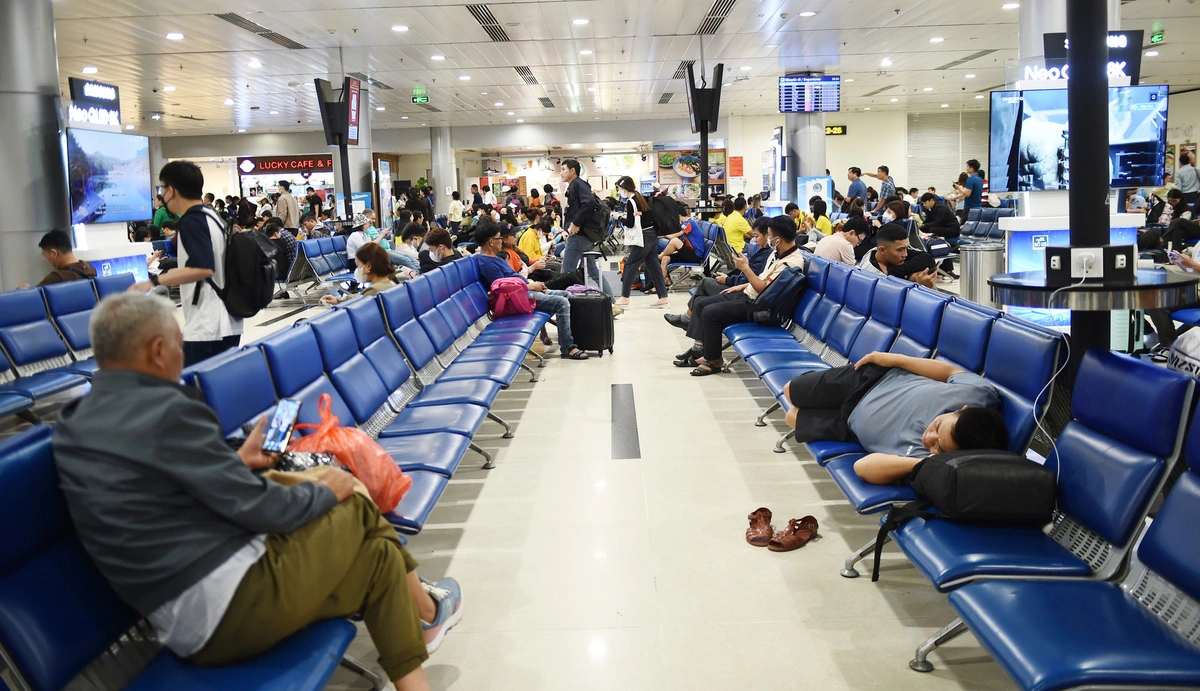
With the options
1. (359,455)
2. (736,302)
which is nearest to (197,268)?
(359,455)

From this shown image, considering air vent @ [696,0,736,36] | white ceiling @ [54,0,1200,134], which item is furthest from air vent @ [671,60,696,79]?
air vent @ [696,0,736,36]

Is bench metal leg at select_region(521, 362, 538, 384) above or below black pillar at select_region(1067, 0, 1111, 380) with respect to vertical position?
below

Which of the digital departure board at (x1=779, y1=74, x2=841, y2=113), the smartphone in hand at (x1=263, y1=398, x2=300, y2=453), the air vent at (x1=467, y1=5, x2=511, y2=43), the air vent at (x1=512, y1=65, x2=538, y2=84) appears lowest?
the smartphone in hand at (x1=263, y1=398, x2=300, y2=453)

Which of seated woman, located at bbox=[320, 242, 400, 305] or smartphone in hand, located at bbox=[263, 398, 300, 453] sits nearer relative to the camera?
smartphone in hand, located at bbox=[263, 398, 300, 453]

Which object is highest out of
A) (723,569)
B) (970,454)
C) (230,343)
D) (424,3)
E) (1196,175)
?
(424,3)

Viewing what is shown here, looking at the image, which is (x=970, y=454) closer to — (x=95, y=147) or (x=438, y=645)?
(x=438, y=645)

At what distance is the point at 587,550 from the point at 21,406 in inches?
127

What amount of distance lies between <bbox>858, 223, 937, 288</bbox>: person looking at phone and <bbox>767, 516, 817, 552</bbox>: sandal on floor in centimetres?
223

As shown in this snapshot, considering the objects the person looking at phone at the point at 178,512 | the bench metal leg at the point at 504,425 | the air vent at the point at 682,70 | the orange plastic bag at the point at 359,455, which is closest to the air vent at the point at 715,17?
the air vent at the point at 682,70

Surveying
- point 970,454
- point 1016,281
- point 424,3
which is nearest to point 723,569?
point 970,454

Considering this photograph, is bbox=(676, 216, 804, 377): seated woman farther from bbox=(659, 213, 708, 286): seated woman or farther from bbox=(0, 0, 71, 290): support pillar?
bbox=(0, 0, 71, 290): support pillar

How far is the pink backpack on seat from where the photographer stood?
23.4 feet

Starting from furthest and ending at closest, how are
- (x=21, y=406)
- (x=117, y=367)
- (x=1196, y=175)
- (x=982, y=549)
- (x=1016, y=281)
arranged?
(x=1196, y=175) < (x=21, y=406) < (x=1016, y=281) < (x=982, y=549) < (x=117, y=367)

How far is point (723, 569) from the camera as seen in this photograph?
3.32 m
